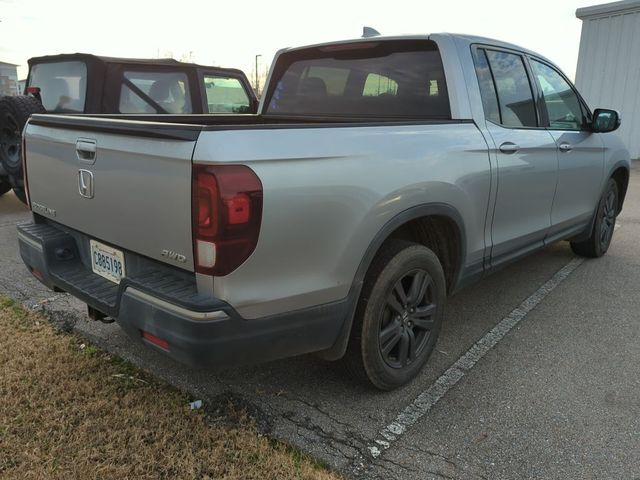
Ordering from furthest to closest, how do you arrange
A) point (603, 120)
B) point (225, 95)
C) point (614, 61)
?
point (614, 61) → point (225, 95) → point (603, 120)

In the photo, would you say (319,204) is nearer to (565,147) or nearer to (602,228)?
(565,147)

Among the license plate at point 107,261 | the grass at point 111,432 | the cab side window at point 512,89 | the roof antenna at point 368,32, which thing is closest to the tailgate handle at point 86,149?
the license plate at point 107,261

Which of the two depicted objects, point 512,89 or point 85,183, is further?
point 512,89

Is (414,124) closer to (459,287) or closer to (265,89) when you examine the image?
(459,287)

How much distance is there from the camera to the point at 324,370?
3047 mm

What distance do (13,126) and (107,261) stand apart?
471 cm

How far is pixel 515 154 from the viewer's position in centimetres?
335

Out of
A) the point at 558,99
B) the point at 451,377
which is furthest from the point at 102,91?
the point at 451,377

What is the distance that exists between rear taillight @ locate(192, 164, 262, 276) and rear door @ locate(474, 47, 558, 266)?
1.76 m

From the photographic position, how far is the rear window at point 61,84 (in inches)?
228

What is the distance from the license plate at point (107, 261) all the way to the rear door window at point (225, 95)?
14.5 ft

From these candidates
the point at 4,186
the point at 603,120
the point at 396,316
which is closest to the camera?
the point at 396,316

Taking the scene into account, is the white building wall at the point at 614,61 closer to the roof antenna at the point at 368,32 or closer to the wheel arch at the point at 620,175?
the wheel arch at the point at 620,175

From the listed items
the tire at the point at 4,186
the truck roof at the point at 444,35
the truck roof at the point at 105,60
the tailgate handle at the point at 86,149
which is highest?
the truck roof at the point at 444,35
